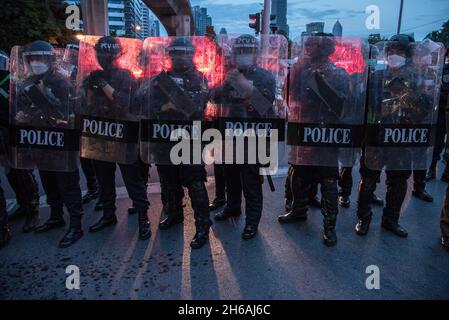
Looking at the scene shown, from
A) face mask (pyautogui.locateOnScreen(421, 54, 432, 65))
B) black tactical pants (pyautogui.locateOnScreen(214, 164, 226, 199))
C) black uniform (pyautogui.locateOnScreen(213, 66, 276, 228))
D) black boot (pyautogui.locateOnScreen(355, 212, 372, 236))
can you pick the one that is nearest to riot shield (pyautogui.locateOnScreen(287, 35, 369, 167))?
black uniform (pyautogui.locateOnScreen(213, 66, 276, 228))

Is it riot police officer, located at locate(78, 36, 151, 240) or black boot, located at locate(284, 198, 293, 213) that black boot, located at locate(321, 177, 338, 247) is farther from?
riot police officer, located at locate(78, 36, 151, 240)

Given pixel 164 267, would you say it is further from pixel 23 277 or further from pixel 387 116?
pixel 387 116

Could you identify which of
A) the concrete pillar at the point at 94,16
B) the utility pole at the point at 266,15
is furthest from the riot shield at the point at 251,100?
the utility pole at the point at 266,15

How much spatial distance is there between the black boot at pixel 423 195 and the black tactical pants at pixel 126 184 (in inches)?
148

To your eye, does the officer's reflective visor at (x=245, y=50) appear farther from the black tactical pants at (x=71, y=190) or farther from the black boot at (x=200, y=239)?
the black tactical pants at (x=71, y=190)

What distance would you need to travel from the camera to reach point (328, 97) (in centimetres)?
312

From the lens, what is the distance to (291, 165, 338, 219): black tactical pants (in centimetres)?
334

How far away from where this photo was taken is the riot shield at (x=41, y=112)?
10.5ft

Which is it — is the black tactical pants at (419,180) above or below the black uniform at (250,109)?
below

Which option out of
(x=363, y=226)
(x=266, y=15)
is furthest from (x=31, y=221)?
(x=266, y=15)

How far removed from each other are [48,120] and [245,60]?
79.0 inches

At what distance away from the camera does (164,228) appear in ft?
12.2

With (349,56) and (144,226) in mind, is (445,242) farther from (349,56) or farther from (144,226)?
(144,226)

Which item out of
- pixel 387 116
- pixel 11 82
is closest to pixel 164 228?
pixel 11 82
